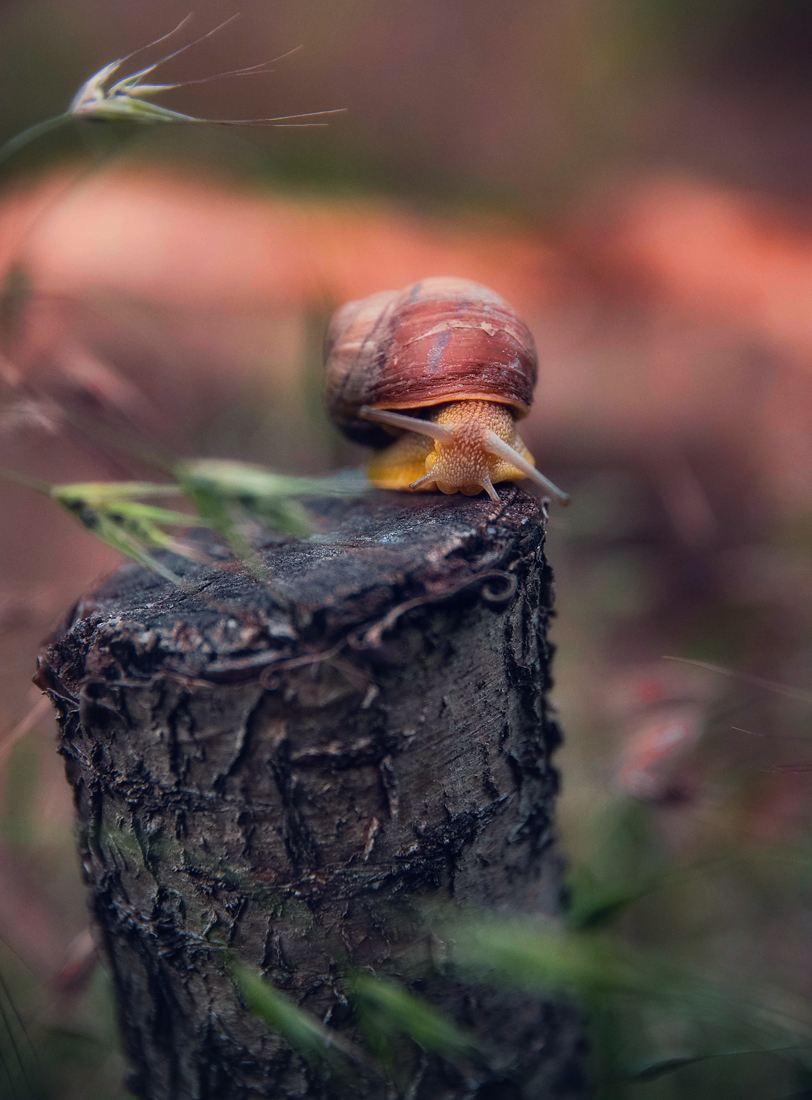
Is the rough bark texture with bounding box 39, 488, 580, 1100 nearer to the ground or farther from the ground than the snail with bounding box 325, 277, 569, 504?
nearer to the ground

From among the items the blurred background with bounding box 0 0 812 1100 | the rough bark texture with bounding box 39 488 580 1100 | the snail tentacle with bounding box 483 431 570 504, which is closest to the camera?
the rough bark texture with bounding box 39 488 580 1100

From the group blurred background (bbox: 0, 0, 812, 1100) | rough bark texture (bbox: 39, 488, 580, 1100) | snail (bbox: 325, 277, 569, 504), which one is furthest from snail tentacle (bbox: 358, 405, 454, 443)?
blurred background (bbox: 0, 0, 812, 1100)

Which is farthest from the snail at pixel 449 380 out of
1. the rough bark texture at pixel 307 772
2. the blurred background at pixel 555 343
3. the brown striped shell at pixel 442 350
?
the blurred background at pixel 555 343

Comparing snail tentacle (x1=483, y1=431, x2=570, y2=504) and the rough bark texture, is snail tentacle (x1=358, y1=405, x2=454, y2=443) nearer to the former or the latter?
snail tentacle (x1=483, y1=431, x2=570, y2=504)

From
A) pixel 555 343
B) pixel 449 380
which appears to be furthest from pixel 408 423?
pixel 555 343

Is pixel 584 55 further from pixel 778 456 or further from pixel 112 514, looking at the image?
pixel 112 514

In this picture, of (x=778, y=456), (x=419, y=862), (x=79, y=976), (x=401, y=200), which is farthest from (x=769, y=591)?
(x=401, y=200)

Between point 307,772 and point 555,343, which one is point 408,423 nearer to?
point 307,772
